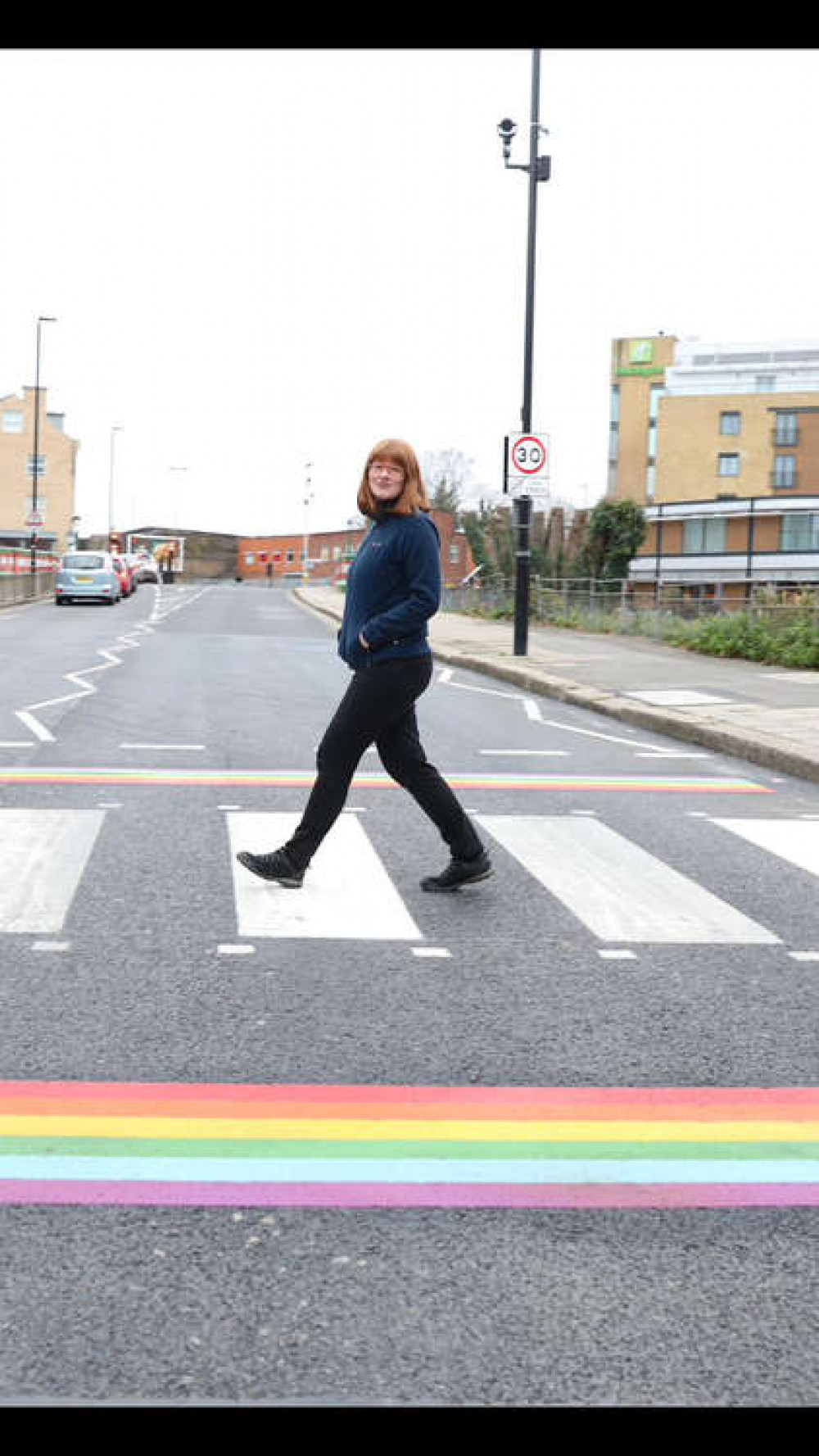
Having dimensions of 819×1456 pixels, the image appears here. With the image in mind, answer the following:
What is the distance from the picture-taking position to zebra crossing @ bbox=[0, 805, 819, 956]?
5.75 metres

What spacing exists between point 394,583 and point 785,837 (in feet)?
9.69

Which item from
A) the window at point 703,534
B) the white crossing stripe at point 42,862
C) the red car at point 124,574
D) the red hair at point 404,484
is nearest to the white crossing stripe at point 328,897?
the white crossing stripe at point 42,862

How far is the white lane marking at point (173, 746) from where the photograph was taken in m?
11.0

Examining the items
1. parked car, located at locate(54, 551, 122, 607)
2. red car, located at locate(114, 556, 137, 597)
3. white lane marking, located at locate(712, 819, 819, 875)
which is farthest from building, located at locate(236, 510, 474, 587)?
white lane marking, located at locate(712, 819, 819, 875)

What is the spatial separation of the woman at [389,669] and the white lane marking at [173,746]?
4.68 m

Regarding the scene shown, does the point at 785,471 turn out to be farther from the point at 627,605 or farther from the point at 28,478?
the point at 28,478

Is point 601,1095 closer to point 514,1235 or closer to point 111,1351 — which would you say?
point 514,1235

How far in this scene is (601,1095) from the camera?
4.00 metres

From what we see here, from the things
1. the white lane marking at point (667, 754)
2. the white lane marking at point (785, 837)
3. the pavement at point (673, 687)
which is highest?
the pavement at point (673, 687)

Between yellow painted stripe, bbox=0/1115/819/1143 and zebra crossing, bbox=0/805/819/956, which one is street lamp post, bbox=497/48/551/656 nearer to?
zebra crossing, bbox=0/805/819/956

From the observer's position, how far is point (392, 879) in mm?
6648

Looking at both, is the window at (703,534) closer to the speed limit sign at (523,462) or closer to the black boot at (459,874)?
the speed limit sign at (523,462)
